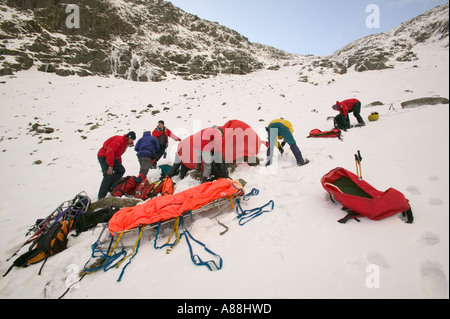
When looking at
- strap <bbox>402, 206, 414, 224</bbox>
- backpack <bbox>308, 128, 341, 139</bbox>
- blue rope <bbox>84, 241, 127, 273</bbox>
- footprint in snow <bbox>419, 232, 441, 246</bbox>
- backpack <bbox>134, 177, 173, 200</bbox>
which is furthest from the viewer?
backpack <bbox>308, 128, 341, 139</bbox>

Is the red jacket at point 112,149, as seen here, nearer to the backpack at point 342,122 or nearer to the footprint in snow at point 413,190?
the footprint in snow at point 413,190

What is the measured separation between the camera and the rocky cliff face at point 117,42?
22.8 meters

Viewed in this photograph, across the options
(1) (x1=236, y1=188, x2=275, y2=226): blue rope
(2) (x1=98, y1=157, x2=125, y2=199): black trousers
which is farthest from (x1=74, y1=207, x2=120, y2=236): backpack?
(1) (x1=236, y1=188, x2=275, y2=226): blue rope

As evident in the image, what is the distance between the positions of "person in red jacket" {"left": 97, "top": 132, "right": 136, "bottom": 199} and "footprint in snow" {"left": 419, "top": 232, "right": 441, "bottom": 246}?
19.1ft

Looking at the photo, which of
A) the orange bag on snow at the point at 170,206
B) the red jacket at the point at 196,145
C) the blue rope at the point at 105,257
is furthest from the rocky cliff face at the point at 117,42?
the blue rope at the point at 105,257

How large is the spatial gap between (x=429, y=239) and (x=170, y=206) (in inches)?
128

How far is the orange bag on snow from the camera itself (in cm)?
284

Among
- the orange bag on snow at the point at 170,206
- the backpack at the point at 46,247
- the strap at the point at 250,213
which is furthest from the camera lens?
the strap at the point at 250,213

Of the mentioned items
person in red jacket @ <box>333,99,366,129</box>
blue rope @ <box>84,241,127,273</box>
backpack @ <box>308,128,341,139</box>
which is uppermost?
person in red jacket @ <box>333,99,366,129</box>

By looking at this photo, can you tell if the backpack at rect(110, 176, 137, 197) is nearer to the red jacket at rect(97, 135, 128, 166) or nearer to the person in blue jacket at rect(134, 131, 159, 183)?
the person in blue jacket at rect(134, 131, 159, 183)

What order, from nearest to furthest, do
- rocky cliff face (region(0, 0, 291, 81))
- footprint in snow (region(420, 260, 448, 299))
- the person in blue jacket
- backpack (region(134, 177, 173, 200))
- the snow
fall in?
1. footprint in snow (region(420, 260, 448, 299))
2. the snow
3. backpack (region(134, 177, 173, 200))
4. the person in blue jacket
5. rocky cliff face (region(0, 0, 291, 81))

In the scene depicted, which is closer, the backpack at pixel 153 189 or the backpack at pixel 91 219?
the backpack at pixel 91 219
